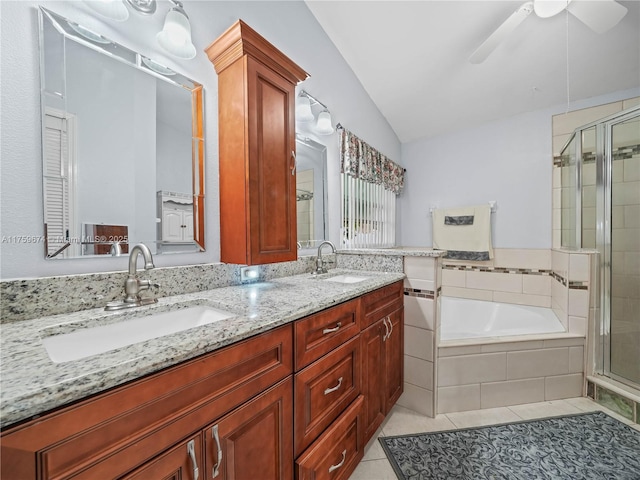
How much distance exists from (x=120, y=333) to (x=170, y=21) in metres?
1.23

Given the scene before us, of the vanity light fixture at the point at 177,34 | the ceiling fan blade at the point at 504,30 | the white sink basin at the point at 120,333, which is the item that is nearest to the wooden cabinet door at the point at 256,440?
the white sink basin at the point at 120,333

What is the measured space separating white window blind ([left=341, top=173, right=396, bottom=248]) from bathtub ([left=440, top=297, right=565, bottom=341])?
2.97 feet

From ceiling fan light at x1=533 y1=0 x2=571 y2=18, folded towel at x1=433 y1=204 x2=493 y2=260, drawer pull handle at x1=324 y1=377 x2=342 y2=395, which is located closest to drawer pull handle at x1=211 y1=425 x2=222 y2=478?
drawer pull handle at x1=324 y1=377 x2=342 y2=395

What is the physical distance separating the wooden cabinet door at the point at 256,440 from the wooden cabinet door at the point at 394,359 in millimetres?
842

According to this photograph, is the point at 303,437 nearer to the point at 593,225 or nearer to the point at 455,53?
the point at 593,225

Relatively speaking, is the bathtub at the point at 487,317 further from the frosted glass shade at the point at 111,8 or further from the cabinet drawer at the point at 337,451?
the frosted glass shade at the point at 111,8

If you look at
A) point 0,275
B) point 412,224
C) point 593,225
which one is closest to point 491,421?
point 593,225

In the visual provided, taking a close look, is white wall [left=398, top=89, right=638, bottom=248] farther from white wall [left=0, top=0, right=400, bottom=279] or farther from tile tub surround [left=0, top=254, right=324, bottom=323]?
tile tub surround [left=0, top=254, right=324, bottom=323]

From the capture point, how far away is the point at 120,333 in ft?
2.80

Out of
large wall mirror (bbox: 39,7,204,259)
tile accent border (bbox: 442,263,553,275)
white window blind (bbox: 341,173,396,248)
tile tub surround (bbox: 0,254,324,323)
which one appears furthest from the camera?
tile accent border (bbox: 442,263,553,275)

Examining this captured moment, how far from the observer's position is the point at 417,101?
2723 millimetres

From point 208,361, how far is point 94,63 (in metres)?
1.13

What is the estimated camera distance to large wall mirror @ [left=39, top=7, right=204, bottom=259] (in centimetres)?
87

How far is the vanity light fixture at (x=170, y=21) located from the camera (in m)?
0.97
